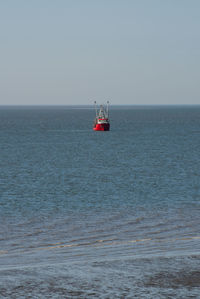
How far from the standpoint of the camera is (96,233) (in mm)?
25906

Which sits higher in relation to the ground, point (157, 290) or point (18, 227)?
point (157, 290)

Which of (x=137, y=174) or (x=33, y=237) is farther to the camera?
(x=137, y=174)

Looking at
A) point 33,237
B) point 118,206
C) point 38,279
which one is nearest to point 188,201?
point 118,206

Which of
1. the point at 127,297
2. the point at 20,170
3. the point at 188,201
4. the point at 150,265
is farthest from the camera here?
the point at 20,170

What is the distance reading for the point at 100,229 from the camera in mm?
27078

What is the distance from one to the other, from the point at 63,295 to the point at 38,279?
1.60 metres

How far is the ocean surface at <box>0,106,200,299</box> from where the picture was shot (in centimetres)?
1391

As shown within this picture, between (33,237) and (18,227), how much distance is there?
11.4 ft

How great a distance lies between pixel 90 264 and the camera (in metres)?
16.1

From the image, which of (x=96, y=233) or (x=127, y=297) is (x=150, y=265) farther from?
(x=96, y=233)

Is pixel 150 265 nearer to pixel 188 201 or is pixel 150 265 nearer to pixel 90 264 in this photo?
pixel 90 264

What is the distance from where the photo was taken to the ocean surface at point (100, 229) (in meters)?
13.9

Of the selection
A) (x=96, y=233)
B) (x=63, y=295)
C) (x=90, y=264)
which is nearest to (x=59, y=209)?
(x=96, y=233)

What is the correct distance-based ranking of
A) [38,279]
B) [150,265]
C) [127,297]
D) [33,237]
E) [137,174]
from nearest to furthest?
[127,297] < [38,279] < [150,265] < [33,237] < [137,174]
